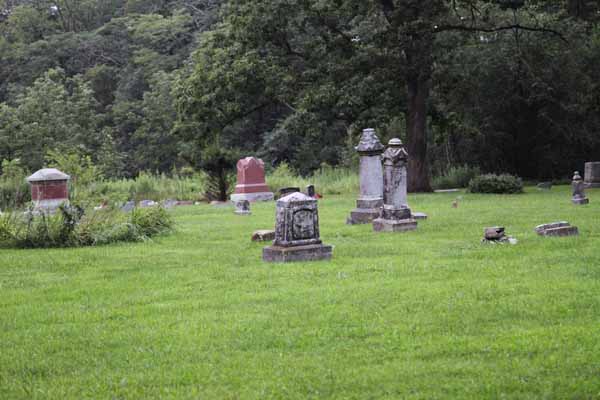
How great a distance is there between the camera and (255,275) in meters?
9.89

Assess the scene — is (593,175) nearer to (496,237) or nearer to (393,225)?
(393,225)

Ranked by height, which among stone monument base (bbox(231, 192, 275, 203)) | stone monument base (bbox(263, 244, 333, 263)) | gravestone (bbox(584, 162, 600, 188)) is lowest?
stone monument base (bbox(263, 244, 333, 263))

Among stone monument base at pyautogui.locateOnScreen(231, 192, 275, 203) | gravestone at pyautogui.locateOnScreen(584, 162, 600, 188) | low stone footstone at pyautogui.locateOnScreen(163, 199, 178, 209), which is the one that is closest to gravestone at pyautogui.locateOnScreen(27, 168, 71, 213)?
low stone footstone at pyautogui.locateOnScreen(163, 199, 178, 209)

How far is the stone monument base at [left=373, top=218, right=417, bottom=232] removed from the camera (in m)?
14.5

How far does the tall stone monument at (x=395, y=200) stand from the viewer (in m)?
14.6

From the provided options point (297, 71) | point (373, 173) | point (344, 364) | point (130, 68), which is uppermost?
point (130, 68)

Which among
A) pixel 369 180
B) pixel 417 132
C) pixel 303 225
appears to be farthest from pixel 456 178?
pixel 303 225

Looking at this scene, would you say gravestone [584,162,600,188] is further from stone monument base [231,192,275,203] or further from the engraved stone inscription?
the engraved stone inscription

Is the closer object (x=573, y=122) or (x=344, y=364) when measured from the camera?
(x=344, y=364)

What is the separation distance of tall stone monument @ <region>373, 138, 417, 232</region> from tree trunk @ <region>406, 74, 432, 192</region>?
12361 mm

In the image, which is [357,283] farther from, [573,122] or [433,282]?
[573,122]

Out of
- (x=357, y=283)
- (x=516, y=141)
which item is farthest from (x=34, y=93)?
(x=357, y=283)

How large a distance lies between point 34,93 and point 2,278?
33.2m

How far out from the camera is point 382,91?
26.9 metres
